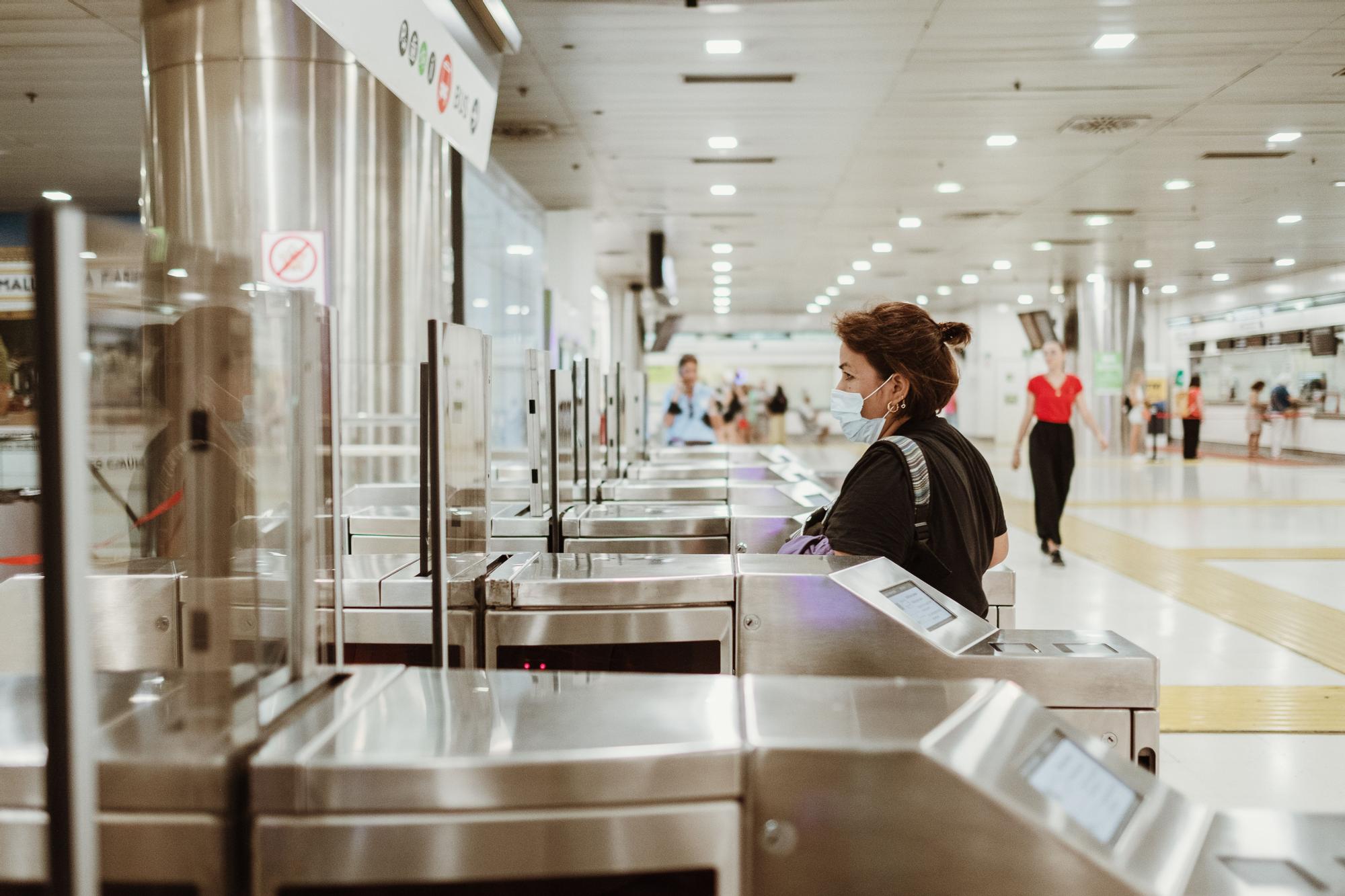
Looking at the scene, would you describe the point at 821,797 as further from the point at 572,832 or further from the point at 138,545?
the point at 138,545

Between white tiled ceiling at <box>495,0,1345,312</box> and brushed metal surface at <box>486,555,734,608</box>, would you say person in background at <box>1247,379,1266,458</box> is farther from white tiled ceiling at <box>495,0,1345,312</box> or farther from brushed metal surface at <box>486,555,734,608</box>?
brushed metal surface at <box>486,555,734,608</box>

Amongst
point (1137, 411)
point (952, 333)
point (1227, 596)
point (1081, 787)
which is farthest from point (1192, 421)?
point (1081, 787)

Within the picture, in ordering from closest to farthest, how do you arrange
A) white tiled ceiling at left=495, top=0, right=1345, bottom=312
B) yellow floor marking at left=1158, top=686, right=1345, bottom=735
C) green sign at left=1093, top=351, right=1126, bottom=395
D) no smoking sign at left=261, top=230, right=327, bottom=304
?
yellow floor marking at left=1158, top=686, right=1345, bottom=735 < no smoking sign at left=261, top=230, right=327, bottom=304 < white tiled ceiling at left=495, top=0, right=1345, bottom=312 < green sign at left=1093, top=351, right=1126, bottom=395

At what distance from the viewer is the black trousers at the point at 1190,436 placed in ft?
68.4

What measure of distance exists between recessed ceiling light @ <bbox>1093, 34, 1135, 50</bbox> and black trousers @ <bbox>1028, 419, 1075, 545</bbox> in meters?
2.68

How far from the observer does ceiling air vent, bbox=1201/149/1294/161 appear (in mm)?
10867

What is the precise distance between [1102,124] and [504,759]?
10.0 m

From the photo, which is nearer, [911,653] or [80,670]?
[80,670]

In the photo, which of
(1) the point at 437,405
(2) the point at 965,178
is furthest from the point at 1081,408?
(1) the point at 437,405

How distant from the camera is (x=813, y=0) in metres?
6.57

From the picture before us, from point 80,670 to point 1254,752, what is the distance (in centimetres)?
411

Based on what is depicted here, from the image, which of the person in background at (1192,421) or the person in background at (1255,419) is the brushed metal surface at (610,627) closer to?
the person in background at (1192,421)

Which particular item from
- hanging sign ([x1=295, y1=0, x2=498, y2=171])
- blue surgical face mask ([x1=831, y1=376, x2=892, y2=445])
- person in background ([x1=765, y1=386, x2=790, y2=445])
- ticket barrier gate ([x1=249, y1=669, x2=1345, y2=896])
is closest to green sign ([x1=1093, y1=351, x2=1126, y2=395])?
person in background ([x1=765, y1=386, x2=790, y2=445])

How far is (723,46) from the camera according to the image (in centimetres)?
750
